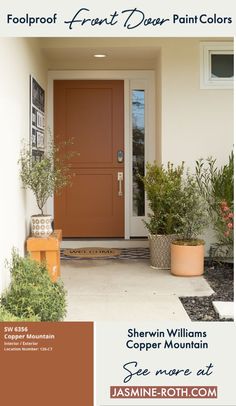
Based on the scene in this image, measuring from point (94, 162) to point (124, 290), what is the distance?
2682 millimetres

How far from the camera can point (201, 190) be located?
575 cm

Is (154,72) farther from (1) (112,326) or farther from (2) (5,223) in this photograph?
(1) (112,326)

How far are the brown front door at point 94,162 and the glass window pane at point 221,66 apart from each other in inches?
56.3

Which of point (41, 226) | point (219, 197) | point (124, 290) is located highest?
point (219, 197)

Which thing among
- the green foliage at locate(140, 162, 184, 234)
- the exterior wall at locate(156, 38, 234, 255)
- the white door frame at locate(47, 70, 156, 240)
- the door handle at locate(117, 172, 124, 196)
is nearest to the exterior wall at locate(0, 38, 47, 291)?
the green foliage at locate(140, 162, 184, 234)

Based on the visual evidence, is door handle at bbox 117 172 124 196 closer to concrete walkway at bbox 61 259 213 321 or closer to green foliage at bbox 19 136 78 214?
concrete walkway at bbox 61 259 213 321

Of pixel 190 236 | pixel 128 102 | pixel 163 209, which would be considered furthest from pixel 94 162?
pixel 190 236

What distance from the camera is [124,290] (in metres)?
4.70

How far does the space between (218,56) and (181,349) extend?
4362mm

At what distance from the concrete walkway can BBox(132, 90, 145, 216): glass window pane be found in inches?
51.2

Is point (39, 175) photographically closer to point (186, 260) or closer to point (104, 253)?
point (186, 260)

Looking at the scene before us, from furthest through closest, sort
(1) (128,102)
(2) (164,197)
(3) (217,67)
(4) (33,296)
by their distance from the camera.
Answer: (1) (128,102) → (3) (217,67) → (2) (164,197) → (4) (33,296)

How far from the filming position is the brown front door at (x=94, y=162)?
7.02 meters

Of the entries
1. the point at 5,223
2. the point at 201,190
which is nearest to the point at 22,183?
the point at 5,223
